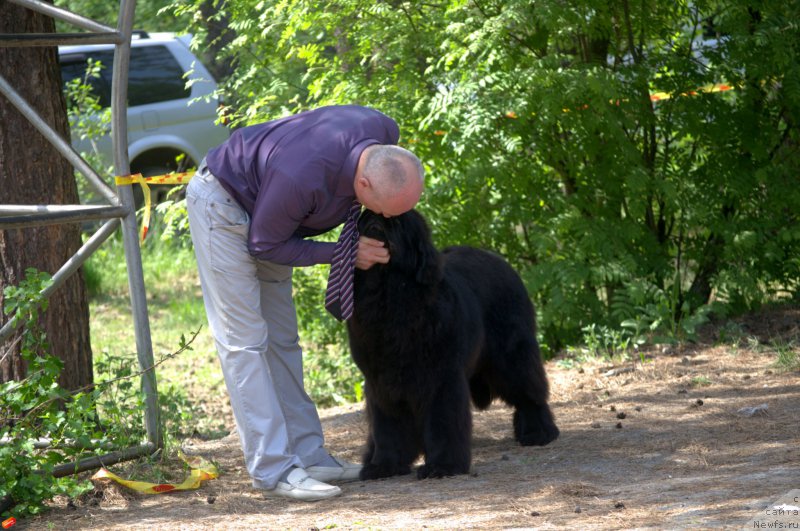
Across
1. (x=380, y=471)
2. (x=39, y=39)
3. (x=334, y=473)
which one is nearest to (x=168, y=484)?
(x=334, y=473)

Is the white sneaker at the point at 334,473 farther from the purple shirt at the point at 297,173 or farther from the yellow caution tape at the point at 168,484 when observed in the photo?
the purple shirt at the point at 297,173

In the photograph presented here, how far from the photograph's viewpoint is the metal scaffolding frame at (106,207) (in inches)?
180

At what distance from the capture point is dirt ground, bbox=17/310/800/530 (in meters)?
3.81

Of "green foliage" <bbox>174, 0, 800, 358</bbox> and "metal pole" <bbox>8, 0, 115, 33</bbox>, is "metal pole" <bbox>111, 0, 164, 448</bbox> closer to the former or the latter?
"metal pole" <bbox>8, 0, 115, 33</bbox>

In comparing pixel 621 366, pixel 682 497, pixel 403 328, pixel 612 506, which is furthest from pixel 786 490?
pixel 621 366

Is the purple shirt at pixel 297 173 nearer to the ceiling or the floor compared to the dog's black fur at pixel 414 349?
nearer to the ceiling

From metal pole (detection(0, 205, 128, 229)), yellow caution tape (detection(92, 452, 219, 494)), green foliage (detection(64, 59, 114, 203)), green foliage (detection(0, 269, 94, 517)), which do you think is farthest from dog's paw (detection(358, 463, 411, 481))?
green foliage (detection(64, 59, 114, 203))

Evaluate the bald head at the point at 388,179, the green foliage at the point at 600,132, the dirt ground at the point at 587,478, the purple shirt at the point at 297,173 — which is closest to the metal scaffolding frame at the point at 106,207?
the dirt ground at the point at 587,478

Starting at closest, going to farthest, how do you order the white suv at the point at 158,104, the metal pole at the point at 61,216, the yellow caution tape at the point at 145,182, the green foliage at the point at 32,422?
1. the green foliage at the point at 32,422
2. the metal pole at the point at 61,216
3. the yellow caution tape at the point at 145,182
4. the white suv at the point at 158,104

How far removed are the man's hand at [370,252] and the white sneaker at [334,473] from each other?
1.10m

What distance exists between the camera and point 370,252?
4281mm

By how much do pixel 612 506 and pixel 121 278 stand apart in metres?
8.07

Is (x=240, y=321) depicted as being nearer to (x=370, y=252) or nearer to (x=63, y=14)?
(x=370, y=252)

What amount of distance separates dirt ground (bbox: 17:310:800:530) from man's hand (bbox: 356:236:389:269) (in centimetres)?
106
